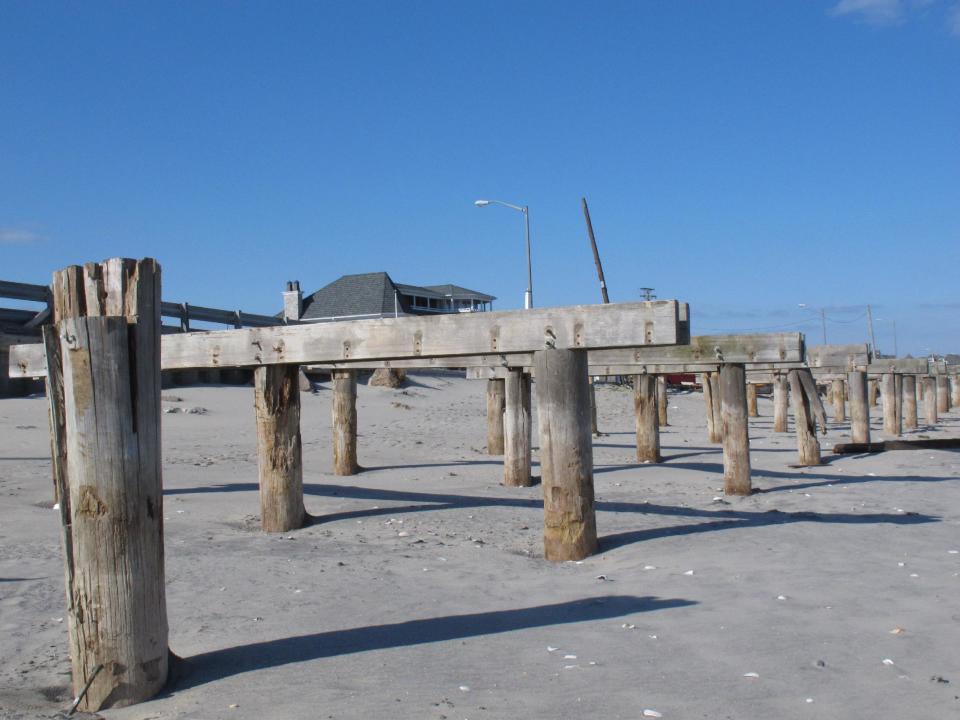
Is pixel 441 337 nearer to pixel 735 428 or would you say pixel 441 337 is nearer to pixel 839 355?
pixel 735 428

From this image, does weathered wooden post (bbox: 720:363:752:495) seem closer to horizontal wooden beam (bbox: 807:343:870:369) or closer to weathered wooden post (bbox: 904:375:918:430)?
horizontal wooden beam (bbox: 807:343:870:369)

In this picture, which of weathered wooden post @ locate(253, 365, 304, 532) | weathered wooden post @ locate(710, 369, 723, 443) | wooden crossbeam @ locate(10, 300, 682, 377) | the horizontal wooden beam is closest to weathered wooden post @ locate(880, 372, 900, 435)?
weathered wooden post @ locate(710, 369, 723, 443)

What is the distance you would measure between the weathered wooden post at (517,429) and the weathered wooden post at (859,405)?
8.61m

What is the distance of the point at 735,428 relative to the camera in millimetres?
12023

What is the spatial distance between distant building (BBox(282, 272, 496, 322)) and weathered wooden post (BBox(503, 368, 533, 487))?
122ft

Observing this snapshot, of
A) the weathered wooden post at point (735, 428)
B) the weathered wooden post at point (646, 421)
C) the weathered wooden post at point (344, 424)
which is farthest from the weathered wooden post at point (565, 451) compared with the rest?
the weathered wooden post at point (646, 421)

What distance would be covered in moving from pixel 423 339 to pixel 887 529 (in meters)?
4.80

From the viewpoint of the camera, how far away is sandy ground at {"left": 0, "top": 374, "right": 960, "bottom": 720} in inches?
168

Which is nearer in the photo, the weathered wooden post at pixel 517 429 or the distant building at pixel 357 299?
the weathered wooden post at pixel 517 429

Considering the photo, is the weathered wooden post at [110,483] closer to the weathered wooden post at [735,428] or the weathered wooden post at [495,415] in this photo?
the weathered wooden post at [735,428]

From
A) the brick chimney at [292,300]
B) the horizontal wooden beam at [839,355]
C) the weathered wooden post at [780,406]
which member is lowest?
the weathered wooden post at [780,406]

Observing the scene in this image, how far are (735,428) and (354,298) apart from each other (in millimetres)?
43919

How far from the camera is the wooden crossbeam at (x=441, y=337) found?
7141mm

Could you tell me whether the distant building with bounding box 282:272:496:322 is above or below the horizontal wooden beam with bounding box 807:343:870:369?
above
